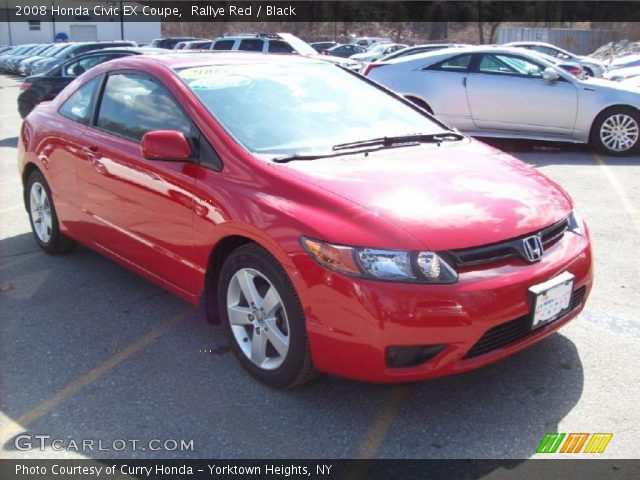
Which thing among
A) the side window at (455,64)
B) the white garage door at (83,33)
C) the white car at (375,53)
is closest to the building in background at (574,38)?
the white car at (375,53)

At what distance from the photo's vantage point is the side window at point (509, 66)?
9625 mm

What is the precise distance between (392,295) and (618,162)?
7.28 m

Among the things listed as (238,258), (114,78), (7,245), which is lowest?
(7,245)

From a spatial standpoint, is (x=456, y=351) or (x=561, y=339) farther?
(x=561, y=339)

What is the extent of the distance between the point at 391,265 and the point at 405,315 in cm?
22

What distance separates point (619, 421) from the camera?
298cm

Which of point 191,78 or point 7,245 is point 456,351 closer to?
point 191,78

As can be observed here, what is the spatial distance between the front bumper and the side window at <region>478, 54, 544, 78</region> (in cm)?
738

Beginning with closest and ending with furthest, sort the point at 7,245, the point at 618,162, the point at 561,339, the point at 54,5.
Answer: the point at 561,339 → the point at 7,245 → the point at 618,162 → the point at 54,5

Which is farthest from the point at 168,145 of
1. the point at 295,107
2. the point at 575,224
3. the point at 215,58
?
the point at 575,224

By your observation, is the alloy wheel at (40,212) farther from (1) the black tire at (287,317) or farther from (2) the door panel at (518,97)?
(2) the door panel at (518,97)

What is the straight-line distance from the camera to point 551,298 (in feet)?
9.97

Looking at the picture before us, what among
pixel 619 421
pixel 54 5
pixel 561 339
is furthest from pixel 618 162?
pixel 54 5

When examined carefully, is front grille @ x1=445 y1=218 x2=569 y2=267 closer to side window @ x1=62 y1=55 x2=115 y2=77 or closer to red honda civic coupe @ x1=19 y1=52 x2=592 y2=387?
red honda civic coupe @ x1=19 y1=52 x2=592 y2=387
